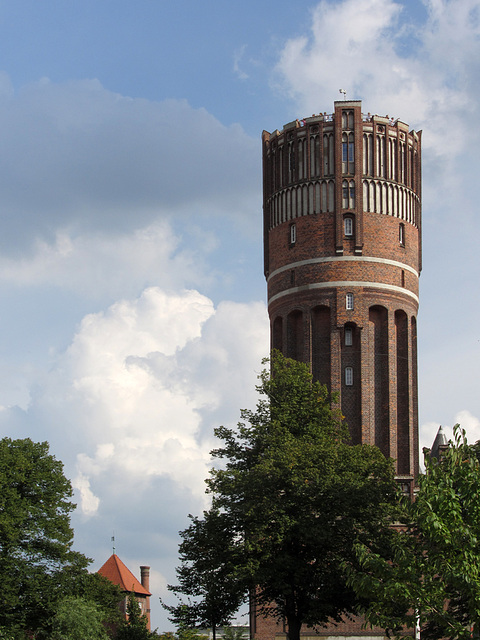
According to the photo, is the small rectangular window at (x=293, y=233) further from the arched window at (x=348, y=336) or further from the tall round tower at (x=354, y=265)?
the arched window at (x=348, y=336)

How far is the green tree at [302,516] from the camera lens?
4328cm

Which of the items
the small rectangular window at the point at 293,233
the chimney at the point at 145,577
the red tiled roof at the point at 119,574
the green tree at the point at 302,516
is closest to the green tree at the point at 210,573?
the green tree at the point at 302,516

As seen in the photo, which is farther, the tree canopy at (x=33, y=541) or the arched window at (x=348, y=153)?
the arched window at (x=348, y=153)

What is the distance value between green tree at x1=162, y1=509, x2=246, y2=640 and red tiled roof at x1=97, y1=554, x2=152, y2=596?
46.4 metres

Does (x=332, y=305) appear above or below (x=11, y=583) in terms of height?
above

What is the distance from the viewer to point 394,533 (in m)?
42.9

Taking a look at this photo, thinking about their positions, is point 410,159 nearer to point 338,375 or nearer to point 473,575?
point 338,375

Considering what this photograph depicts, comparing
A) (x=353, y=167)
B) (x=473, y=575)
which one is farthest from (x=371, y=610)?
(x=353, y=167)

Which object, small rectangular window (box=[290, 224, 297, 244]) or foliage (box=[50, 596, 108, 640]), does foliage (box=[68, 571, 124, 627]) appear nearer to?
foliage (box=[50, 596, 108, 640])

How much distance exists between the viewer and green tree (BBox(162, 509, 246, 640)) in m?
45.0

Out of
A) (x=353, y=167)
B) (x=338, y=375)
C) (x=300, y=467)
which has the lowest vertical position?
(x=300, y=467)

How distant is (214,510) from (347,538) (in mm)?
6169

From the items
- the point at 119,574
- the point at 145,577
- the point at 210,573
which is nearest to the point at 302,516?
the point at 210,573

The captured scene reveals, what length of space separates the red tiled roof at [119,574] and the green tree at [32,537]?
42.9 metres
